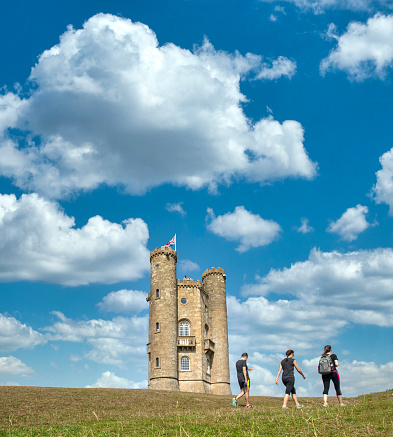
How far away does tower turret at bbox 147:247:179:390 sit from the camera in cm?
5134

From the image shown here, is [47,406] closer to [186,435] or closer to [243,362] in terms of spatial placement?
[243,362]

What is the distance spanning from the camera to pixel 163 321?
53.0m

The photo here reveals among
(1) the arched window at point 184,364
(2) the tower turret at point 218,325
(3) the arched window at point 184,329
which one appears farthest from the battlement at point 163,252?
(1) the arched window at point 184,364

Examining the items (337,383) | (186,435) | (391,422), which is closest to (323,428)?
(391,422)

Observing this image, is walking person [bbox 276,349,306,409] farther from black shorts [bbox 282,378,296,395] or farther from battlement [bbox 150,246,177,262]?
battlement [bbox 150,246,177,262]

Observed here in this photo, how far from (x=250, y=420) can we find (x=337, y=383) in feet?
16.4

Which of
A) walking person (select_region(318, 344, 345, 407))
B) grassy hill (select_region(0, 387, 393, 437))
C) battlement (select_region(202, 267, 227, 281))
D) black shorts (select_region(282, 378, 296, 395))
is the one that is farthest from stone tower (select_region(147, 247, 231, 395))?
walking person (select_region(318, 344, 345, 407))

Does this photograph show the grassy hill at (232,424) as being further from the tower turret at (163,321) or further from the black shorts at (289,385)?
the tower turret at (163,321)

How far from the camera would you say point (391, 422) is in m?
12.6

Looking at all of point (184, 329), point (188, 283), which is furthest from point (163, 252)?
point (184, 329)

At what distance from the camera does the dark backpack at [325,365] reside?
17.1 meters

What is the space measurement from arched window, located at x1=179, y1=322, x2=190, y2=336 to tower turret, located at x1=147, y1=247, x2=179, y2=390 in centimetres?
415

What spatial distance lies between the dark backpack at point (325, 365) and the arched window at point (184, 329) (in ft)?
137

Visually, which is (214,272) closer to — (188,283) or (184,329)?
(188,283)
